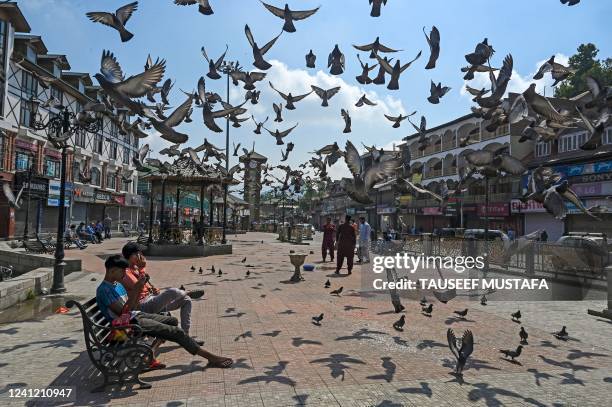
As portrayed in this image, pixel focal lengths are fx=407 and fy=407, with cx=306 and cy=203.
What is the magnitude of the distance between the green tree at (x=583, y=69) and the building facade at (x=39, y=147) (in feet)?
134

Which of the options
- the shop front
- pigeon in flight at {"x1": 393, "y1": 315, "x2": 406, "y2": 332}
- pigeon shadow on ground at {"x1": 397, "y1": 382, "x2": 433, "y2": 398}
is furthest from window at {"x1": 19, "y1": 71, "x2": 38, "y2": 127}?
the shop front

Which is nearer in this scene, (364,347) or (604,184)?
(364,347)

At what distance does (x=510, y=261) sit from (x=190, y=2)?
560 inches

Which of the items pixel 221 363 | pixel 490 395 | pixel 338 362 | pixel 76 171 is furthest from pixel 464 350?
pixel 76 171

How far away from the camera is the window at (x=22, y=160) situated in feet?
87.7

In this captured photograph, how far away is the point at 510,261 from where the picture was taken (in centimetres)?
1527

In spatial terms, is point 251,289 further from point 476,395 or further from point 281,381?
point 476,395

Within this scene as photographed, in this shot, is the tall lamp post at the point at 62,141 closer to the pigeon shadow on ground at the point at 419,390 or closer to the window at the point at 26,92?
the pigeon shadow on ground at the point at 419,390

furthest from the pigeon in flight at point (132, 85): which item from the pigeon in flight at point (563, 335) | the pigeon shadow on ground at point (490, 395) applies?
the pigeon in flight at point (563, 335)

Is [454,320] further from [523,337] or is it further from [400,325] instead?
[523,337]

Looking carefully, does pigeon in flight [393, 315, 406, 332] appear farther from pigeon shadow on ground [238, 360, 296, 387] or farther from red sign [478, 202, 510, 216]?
red sign [478, 202, 510, 216]

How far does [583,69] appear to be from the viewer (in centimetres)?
4297

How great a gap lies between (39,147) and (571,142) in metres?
38.6

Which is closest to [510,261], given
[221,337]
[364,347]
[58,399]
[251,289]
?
[251,289]
